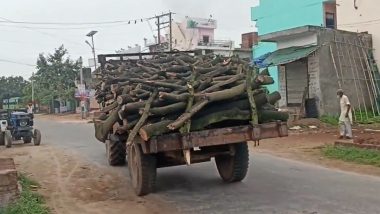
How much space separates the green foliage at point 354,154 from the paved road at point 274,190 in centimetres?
132

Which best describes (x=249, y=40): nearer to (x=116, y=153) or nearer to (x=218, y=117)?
(x=116, y=153)

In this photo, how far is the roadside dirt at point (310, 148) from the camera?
10891 mm

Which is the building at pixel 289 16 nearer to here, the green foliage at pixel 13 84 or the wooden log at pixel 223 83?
the wooden log at pixel 223 83

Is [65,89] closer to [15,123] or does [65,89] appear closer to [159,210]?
Answer: [15,123]

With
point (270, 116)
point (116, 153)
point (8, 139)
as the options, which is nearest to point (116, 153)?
point (116, 153)

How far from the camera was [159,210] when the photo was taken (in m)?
7.31

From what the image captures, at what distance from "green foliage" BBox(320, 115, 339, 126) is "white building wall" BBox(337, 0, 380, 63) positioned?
442cm

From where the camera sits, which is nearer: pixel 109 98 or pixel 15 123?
pixel 109 98

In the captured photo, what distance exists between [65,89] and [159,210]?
5603cm

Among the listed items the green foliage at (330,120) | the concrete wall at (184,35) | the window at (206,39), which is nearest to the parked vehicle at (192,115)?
the green foliage at (330,120)

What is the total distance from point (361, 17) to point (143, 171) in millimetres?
19982

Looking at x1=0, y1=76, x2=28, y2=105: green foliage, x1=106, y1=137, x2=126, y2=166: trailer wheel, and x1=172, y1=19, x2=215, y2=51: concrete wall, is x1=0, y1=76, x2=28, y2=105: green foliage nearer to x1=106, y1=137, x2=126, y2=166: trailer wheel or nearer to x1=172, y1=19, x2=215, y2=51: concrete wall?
x1=172, y1=19, x2=215, y2=51: concrete wall

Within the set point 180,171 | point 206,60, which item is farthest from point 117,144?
point 206,60

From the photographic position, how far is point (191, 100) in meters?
7.31
